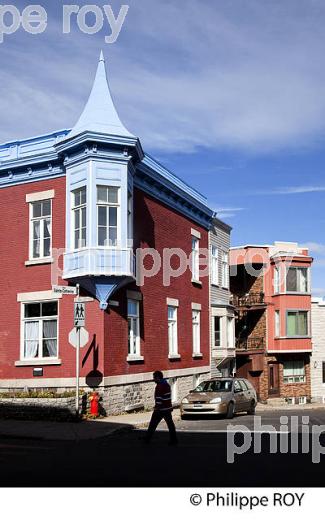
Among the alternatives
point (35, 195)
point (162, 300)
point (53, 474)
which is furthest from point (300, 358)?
point (53, 474)

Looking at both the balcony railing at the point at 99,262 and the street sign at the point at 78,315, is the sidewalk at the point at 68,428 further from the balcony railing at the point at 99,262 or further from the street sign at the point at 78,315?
the balcony railing at the point at 99,262

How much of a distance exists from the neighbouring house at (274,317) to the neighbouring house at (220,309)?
4235 millimetres

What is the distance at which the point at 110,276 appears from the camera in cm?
2106

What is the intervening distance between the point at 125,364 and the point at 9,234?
607 cm

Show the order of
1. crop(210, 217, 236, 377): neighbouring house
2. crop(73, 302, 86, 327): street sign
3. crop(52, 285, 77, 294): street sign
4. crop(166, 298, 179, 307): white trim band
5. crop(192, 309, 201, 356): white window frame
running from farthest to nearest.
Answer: crop(210, 217, 236, 377): neighbouring house, crop(192, 309, 201, 356): white window frame, crop(166, 298, 179, 307): white trim band, crop(52, 285, 77, 294): street sign, crop(73, 302, 86, 327): street sign

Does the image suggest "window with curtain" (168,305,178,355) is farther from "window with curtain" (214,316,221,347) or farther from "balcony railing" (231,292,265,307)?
"balcony railing" (231,292,265,307)

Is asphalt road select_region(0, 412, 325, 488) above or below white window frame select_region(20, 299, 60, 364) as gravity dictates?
below

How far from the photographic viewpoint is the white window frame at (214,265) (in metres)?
34.1

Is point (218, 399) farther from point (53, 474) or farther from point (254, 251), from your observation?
point (254, 251)

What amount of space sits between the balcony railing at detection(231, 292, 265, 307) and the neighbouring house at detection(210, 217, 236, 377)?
15.9 feet

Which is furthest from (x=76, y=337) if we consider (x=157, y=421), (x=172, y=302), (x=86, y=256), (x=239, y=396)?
(x=172, y=302)

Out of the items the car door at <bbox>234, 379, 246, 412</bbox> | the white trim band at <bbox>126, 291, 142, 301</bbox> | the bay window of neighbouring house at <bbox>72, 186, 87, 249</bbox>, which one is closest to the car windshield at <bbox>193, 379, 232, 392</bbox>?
the car door at <bbox>234, 379, 246, 412</bbox>

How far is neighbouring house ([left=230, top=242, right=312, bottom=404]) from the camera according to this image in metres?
40.4

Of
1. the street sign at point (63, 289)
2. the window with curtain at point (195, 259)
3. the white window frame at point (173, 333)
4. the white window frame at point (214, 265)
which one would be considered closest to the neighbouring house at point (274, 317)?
the white window frame at point (214, 265)
